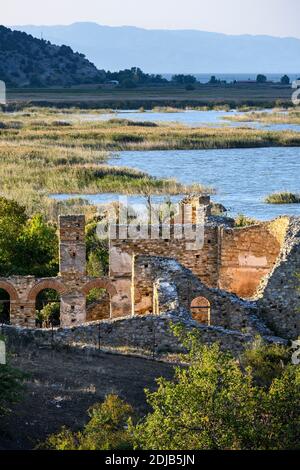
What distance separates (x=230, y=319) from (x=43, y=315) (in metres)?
6.03

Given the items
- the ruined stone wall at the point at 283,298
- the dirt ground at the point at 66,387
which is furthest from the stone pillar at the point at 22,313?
the dirt ground at the point at 66,387

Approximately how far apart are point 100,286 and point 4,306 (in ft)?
9.37

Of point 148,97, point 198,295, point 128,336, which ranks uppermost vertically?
point 198,295

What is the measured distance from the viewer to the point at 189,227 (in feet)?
82.0

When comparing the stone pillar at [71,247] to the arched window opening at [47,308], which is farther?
the arched window opening at [47,308]

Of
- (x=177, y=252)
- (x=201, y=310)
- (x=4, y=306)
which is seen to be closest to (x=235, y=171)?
(x=4, y=306)

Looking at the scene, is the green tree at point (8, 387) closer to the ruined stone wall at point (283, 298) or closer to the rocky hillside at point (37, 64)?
the ruined stone wall at point (283, 298)

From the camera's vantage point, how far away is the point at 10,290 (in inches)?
984

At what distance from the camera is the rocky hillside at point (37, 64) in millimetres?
170788

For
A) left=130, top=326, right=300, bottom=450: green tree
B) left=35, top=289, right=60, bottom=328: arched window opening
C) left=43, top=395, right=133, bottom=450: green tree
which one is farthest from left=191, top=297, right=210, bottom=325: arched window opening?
left=130, top=326, right=300, bottom=450: green tree

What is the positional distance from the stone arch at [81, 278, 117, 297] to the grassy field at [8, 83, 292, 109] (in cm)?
9784

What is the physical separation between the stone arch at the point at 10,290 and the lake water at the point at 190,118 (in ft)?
240

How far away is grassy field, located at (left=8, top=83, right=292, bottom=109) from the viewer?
128 m

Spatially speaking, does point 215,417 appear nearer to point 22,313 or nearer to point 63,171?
point 22,313
